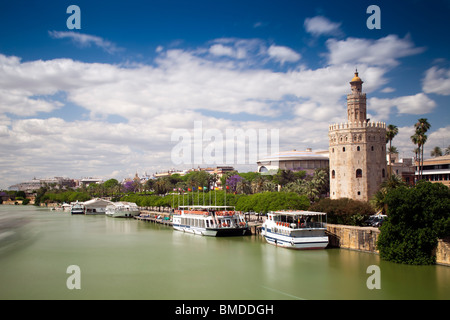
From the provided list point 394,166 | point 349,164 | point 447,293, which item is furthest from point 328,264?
point 394,166

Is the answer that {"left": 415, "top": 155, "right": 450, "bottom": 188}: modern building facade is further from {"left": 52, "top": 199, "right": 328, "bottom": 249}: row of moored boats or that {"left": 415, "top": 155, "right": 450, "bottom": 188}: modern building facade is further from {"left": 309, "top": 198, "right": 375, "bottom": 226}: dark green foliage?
{"left": 52, "top": 199, "right": 328, "bottom": 249}: row of moored boats

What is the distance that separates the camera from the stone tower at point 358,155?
2080 inches

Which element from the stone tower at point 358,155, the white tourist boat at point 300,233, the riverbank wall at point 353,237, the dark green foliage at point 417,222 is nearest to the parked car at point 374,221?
the riverbank wall at point 353,237

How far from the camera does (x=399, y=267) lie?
2817cm

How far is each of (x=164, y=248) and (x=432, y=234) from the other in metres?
25.1

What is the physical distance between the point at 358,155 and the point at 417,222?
84.0 ft

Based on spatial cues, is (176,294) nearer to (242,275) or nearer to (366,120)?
(242,275)

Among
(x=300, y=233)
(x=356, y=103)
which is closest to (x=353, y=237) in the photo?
(x=300, y=233)

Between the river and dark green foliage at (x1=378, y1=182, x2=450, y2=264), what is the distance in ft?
3.73

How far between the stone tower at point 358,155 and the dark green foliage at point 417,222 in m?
23.8

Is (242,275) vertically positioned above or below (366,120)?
below

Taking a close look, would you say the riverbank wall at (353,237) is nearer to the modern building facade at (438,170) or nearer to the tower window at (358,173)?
the tower window at (358,173)

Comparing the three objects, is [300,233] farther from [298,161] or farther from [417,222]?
[298,161]

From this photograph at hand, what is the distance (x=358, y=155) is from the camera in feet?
174
